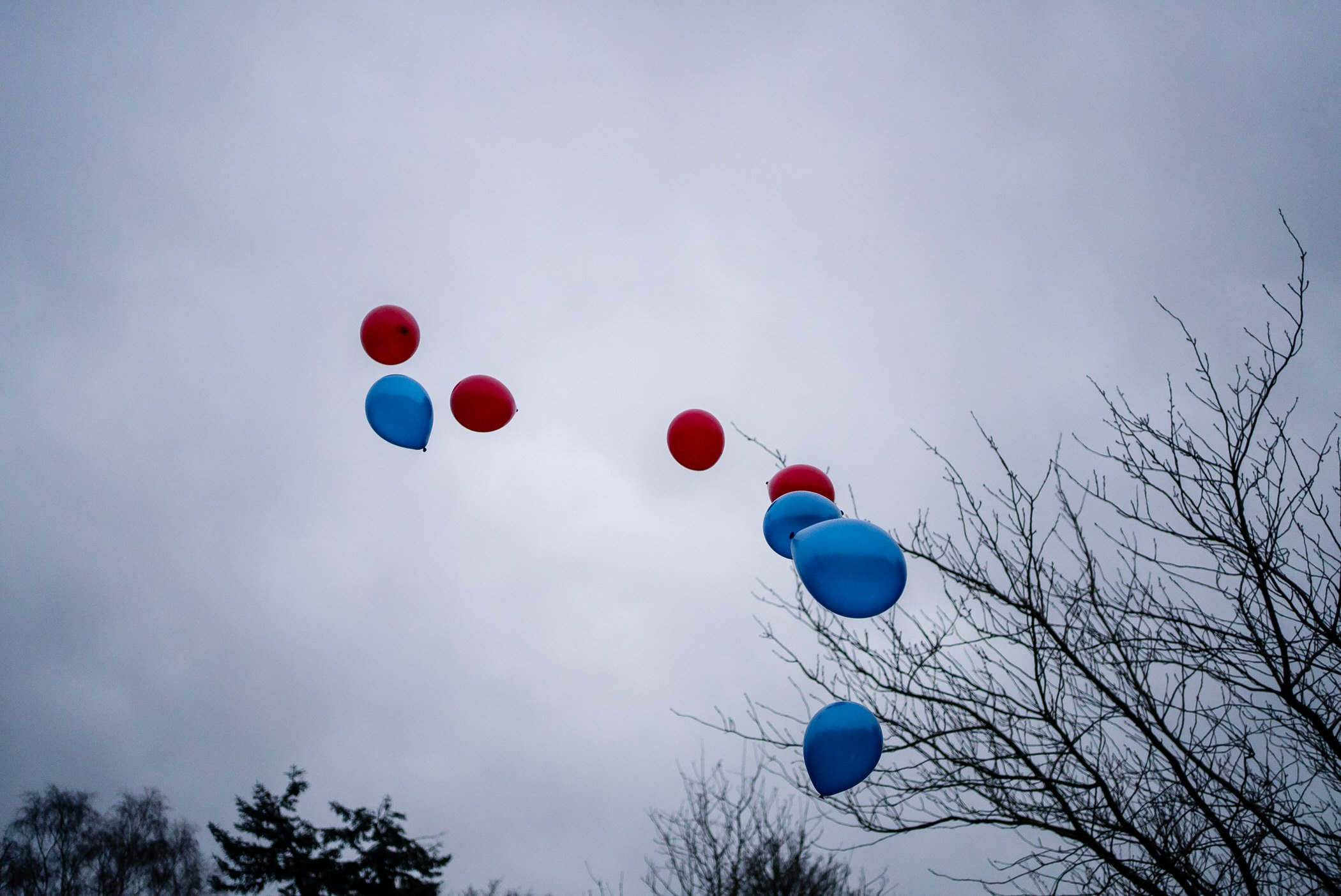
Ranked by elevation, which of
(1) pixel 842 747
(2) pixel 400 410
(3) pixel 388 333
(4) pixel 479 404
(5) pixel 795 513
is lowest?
(1) pixel 842 747

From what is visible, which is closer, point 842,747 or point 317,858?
point 842,747

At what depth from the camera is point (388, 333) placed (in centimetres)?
513

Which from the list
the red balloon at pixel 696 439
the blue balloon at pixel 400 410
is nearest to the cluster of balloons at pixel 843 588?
the red balloon at pixel 696 439

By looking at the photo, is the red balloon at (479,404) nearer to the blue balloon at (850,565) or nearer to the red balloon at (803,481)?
the red balloon at (803,481)

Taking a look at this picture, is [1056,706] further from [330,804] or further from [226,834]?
[226,834]

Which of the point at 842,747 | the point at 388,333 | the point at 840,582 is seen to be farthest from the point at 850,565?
the point at 388,333

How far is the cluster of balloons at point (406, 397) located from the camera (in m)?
4.93

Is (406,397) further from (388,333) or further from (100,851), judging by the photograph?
(100,851)

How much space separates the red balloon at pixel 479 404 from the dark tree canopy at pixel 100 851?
20.0 m

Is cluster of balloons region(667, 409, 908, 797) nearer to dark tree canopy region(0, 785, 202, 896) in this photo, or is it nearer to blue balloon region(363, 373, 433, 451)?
blue balloon region(363, 373, 433, 451)

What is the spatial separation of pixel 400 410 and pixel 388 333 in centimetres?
65

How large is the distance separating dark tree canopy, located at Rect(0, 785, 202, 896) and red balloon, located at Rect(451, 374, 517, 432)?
19957 millimetres

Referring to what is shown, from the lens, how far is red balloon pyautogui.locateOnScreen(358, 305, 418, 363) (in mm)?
5129

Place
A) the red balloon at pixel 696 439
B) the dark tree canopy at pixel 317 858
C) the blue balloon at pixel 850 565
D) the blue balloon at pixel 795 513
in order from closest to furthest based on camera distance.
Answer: the blue balloon at pixel 850 565 < the blue balloon at pixel 795 513 < the red balloon at pixel 696 439 < the dark tree canopy at pixel 317 858
